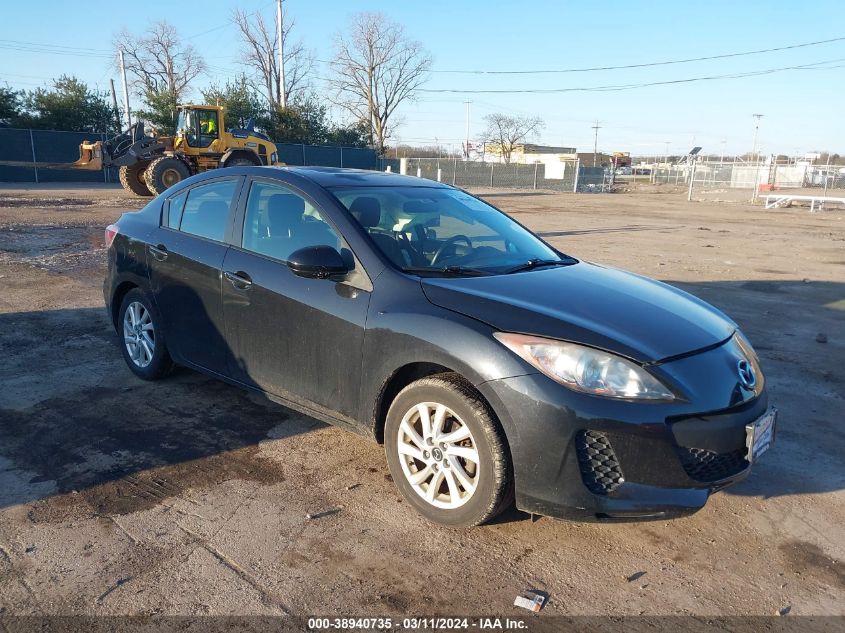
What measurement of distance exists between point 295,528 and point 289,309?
120cm

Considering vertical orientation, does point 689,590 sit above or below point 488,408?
below

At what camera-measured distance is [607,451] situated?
109 inches

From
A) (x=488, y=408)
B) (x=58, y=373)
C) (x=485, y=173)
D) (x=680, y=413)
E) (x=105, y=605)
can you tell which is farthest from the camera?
(x=485, y=173)

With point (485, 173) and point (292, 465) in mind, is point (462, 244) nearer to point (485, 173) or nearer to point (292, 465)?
point (292, 465)

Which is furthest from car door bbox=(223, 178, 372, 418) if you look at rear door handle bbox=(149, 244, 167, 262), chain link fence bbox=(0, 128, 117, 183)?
chain link fence bbox=(0, 128, 117, 183)

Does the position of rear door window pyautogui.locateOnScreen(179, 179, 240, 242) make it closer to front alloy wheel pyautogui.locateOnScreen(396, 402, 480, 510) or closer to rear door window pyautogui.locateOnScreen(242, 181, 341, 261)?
rear door window pyautogui.locateOnScreen(242, 181, 341, 261)

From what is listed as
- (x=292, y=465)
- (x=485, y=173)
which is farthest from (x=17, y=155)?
(x=292, y=465)

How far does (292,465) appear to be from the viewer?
3771 millimetres

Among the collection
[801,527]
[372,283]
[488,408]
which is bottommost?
[801,527]

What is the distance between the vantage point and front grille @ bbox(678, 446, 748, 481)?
2.79 metres

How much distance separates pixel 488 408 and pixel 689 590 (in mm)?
1110

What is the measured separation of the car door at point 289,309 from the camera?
11.5ft

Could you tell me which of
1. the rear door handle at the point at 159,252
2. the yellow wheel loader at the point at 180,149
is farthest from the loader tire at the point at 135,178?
the rear door handle at the point at 159,252

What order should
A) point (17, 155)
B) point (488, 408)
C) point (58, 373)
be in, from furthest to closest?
1. point (17, 155)
2. point (58, 373)
3. point (488, 408)
